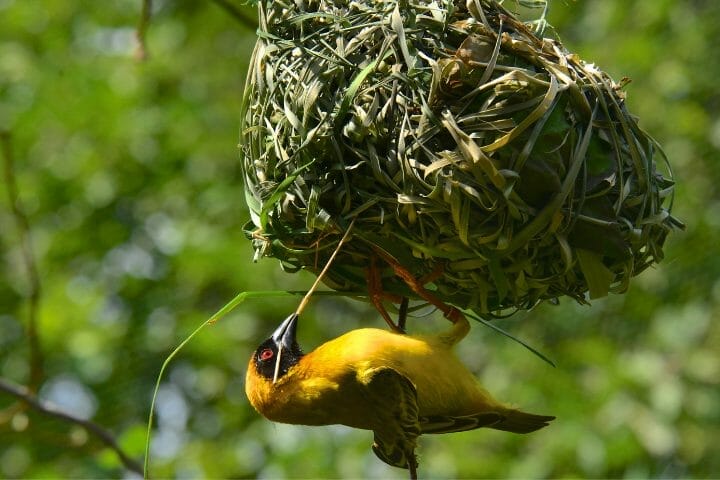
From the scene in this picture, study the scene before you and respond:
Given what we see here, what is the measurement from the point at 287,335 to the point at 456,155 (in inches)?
37.3

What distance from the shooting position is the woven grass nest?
2.61 meters

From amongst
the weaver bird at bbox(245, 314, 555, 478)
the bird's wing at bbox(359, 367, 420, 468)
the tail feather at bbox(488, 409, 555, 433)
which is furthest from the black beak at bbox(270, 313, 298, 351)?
the tail feather at bbox(488, 409, 555, 433)

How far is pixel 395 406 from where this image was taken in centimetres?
300

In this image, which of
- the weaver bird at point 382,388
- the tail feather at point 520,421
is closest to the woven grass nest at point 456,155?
the weaver bird at point 382,388

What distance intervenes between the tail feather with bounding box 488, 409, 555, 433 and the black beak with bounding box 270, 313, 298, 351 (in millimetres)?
710

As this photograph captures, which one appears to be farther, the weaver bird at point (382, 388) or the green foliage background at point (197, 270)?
the green foliage background at point (197, 270)

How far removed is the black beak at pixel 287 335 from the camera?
127 inches

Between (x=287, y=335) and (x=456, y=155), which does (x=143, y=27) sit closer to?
(x=287, y=335)

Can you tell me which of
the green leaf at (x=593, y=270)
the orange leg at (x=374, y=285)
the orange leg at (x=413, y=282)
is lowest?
the orange leg at (x=374, y=285)

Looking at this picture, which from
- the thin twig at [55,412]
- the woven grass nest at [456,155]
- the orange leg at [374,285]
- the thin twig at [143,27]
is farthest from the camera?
the thin twig at [143,27]

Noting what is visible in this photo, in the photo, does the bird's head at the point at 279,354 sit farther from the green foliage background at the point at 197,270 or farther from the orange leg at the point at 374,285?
the green foliage background at the point at 197,270

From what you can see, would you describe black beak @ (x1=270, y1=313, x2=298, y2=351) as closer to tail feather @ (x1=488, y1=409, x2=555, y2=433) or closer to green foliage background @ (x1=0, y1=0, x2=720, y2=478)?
tail feather @ (x1=488, y1=409, x2=555, y2=433)

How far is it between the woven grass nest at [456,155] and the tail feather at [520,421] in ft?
1.55

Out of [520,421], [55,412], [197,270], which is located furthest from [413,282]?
[197,270]
